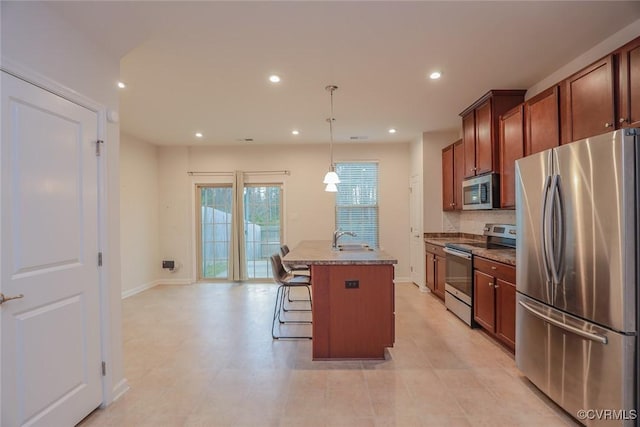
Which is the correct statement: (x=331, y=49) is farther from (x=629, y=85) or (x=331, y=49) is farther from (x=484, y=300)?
(x=484, y=300)

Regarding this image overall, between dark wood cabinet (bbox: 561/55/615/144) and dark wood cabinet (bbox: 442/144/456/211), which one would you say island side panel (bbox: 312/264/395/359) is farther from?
dark wood cabinet (bbox: 442/144/456/211)

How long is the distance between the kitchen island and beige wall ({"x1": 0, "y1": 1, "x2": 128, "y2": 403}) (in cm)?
133

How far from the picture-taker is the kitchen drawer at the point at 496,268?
8.99 feet

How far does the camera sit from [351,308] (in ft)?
9.04

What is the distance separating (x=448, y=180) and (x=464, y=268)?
5.66 ft

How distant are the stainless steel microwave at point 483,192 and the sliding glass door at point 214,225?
4.21 meters

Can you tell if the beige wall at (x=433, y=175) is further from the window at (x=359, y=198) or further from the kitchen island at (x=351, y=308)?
the kitchen island at (x=351, y=308)

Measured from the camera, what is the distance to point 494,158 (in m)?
3.50

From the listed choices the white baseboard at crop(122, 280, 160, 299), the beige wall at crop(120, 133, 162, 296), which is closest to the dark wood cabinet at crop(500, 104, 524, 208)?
the beige wall at crop(120, 133, 162, 296)

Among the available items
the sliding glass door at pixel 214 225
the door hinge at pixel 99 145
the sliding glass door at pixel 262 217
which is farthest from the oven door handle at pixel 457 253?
the sliding glass door at pixel 214 225

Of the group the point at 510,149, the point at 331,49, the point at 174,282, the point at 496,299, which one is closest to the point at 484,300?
the point at 496,299

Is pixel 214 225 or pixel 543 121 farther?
pixel 214 225

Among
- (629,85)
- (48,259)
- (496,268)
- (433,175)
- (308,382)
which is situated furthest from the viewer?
(433,175)

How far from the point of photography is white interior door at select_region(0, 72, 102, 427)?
1582 millimetres
